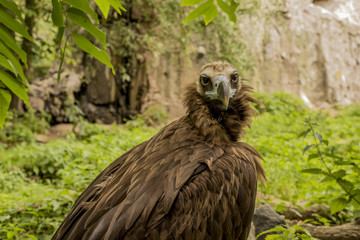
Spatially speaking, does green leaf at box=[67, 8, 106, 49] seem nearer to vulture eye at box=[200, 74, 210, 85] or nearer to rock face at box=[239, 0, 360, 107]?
vulture eye at box=[200, 74, 210, 85]

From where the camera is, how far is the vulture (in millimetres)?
2279

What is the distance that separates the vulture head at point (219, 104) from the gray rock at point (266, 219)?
0.99 meters

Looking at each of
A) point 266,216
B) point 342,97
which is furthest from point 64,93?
point 342,97

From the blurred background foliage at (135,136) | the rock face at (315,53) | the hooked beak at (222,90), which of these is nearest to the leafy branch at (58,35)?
the blurred background foliage at (135,136)

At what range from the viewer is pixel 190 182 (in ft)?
7.88

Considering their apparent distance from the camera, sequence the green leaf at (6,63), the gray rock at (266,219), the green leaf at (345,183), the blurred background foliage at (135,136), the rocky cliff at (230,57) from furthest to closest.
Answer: the rocky cliff at (230,57) → the blurred background foliage at (135,136) → the gray rock at (266,219) → the green leaf at (345,183) → the green leaf at (6,63)

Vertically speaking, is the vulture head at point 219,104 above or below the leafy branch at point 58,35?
below

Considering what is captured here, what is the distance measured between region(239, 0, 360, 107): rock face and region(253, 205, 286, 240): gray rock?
500 inches

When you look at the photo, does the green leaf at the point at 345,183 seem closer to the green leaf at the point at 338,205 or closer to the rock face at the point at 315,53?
the green leaf at the point at 338,205

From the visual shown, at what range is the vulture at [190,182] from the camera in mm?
2279

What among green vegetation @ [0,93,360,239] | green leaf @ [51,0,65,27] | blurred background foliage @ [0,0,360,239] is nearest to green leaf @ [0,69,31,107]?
green leaf @ [51,0,65,27]

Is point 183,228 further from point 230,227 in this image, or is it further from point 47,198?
point 47,198

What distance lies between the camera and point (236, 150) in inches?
107

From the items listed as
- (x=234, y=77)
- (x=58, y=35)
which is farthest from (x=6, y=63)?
(x=234, y=77)
